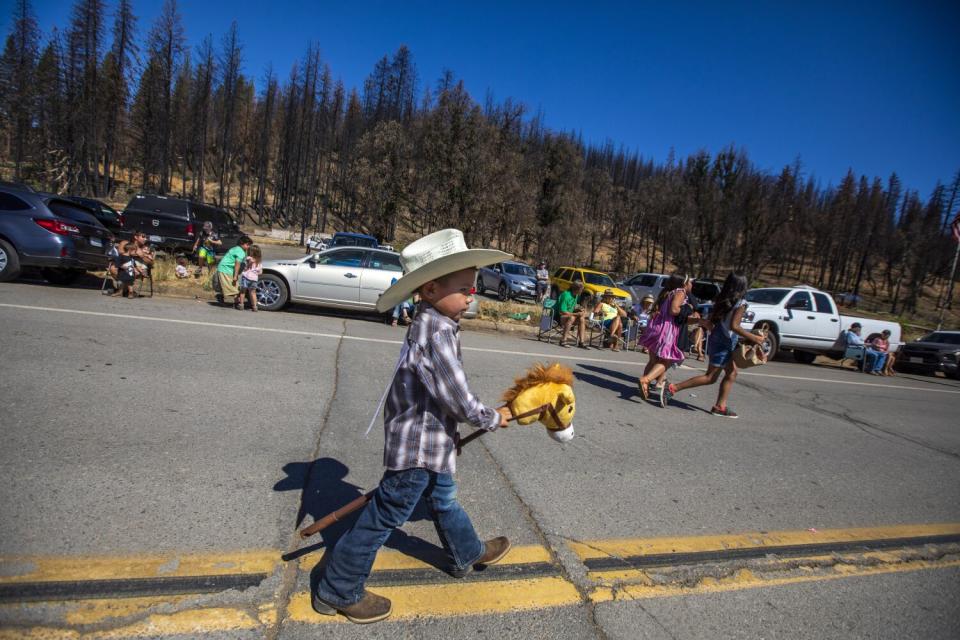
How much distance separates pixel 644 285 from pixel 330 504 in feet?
72.6

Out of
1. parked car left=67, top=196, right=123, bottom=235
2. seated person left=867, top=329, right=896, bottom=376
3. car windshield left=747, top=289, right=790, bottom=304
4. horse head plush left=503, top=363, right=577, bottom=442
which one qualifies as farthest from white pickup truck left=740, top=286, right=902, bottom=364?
parked car left=67, top=196, right=123, bottom=235

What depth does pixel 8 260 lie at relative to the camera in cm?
890

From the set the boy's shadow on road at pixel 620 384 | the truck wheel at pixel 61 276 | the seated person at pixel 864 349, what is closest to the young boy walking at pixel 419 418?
the boy's shadow on road at pixel 620 384

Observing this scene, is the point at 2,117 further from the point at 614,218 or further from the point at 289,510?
the point at 614,218

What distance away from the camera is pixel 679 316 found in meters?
6.71

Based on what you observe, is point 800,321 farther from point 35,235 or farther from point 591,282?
point 35,235

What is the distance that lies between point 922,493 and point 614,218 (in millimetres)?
57222

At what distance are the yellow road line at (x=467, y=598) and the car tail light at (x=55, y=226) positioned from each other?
10261mm

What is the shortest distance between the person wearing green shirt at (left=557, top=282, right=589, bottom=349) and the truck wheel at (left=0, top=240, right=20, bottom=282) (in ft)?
35.7

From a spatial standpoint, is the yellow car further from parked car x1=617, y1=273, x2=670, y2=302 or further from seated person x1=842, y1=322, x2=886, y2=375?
seated person x1=842, y1=322, x2=886, y2=375

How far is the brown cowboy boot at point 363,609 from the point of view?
2090mm

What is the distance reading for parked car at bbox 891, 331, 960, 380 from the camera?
14641mm

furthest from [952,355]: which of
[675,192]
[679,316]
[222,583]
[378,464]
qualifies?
[675,192]

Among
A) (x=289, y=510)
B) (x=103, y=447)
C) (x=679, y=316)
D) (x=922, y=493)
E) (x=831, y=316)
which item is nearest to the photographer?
(x=289, y=510)
